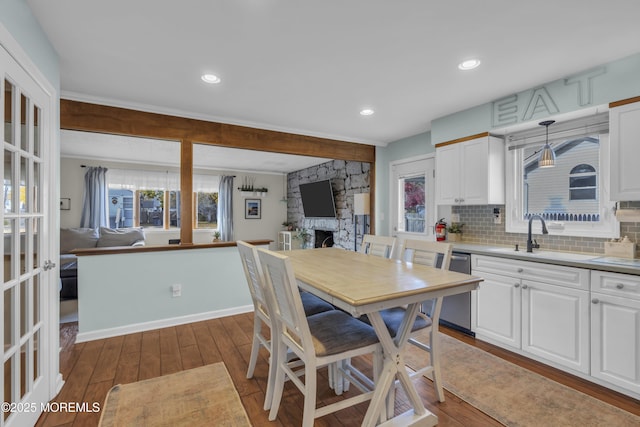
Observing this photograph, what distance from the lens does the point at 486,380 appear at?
2221mm

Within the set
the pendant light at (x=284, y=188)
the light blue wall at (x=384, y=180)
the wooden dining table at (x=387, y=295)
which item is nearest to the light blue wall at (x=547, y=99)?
the light blue wall at (x=384, y=180)

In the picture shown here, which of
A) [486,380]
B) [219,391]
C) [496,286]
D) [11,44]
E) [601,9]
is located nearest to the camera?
[11,44]

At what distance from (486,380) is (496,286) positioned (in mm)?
851

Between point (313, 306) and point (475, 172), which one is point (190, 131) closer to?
point (313, 306)

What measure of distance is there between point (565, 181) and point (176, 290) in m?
4.02

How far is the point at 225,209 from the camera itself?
23.7 feet

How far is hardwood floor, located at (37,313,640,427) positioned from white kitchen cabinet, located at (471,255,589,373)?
12 cm

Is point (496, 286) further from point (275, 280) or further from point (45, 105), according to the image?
point (45, 105)

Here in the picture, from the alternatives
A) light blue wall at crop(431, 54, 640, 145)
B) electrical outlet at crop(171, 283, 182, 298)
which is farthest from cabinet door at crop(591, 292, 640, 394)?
electrical outlet at crop(171, 283, 182, 298)

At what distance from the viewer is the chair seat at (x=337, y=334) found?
5.10 ft

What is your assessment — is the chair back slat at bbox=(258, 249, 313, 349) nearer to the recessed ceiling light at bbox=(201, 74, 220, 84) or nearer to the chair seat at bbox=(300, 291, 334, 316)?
the chair seat at bbox=(300, 291, 334, 316)

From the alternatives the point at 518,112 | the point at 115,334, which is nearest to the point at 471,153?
the point at 518,112

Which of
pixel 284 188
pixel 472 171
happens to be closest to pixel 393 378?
pixel 472 171

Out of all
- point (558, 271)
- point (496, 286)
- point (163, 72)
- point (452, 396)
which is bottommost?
point (452, 396)
